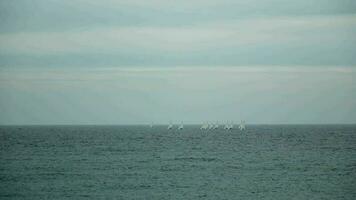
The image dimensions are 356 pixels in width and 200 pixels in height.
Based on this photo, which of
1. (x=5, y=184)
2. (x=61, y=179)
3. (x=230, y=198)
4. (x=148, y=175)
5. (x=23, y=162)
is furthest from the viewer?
(x=23, y=162)

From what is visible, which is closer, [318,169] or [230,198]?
[230,198]

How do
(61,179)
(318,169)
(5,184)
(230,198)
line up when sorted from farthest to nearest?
(318,169)
(61,179)
(5,184)
(230,198)

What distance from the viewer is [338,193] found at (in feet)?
132

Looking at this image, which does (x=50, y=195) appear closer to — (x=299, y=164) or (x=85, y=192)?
(x=85, y=192)

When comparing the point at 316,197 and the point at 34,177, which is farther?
the point at 34,177

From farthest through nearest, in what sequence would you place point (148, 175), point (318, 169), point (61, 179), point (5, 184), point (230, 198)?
point (318, 169)
point (148, 175)
point (61, 179)
point (5, 184)
point (230, 198)

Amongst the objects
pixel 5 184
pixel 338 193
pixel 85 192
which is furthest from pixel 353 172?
pixel 5 184

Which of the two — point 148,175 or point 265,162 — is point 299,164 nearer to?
point 265,162

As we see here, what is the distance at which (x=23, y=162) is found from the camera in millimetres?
62375

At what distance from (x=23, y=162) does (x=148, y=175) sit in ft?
63.0

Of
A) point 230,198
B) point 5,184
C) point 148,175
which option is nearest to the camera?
point 230,198

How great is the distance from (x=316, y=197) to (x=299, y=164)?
24.2 m

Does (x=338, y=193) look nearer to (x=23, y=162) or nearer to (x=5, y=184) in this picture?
(x=5, y=184)

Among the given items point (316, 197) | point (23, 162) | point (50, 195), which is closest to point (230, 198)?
point (316, 197)
